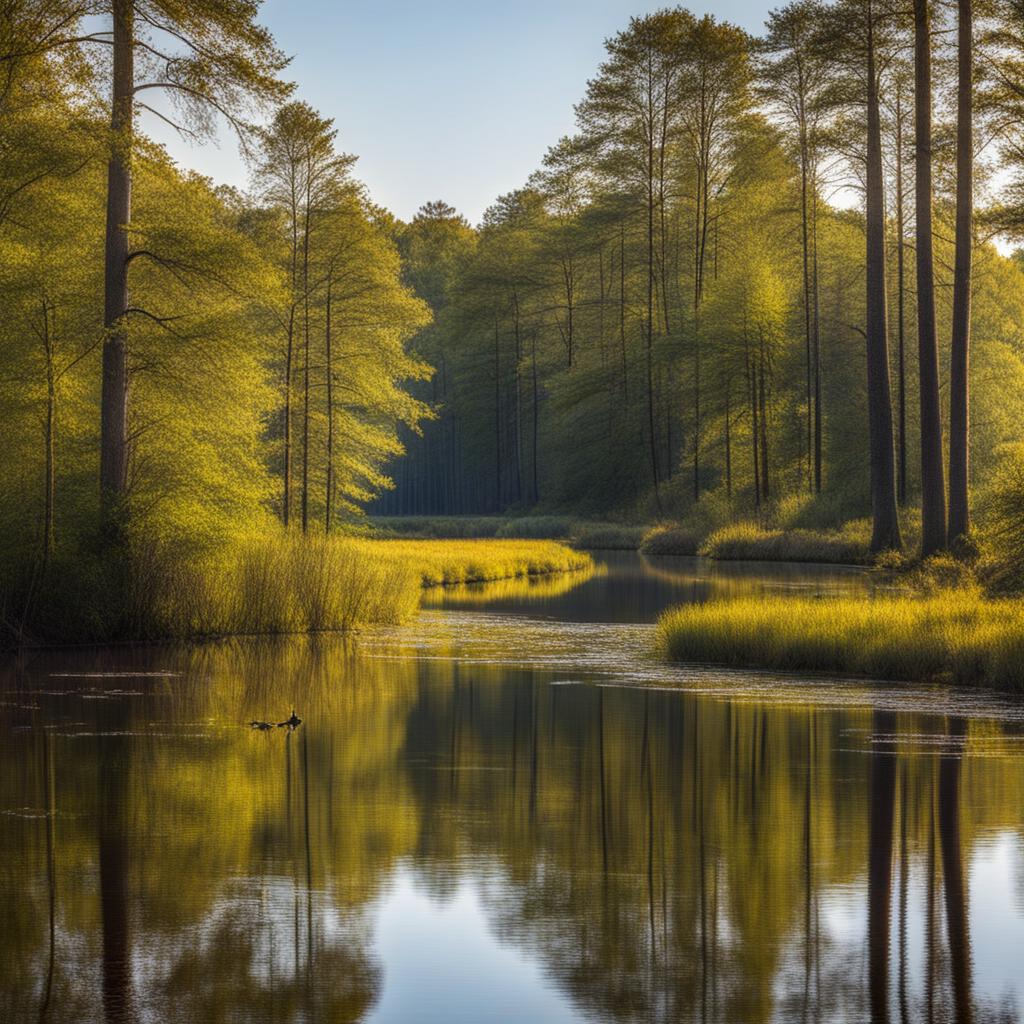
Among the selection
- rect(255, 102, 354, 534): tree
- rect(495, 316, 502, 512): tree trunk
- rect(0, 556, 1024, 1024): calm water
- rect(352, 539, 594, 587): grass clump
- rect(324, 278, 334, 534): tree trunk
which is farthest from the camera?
rect(495, 316, 502, 512): tree trunk

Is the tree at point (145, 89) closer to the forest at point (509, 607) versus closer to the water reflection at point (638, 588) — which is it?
the forest at point (509, 607)

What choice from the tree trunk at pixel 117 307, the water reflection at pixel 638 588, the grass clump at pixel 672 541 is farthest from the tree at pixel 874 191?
the tree trunk at pixel 117 307

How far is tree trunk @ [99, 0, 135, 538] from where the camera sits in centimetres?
2148

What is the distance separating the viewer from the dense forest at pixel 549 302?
21.6m

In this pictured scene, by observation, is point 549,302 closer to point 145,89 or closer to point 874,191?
point 874,191

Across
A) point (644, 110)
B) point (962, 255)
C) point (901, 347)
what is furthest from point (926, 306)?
point (644, 110)

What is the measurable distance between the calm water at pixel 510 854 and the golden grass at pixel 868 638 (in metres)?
1.31

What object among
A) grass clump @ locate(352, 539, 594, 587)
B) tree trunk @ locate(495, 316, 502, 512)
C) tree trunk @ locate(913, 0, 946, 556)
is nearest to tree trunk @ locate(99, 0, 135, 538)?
grass clump @ locate(352, 539, 594, 587)

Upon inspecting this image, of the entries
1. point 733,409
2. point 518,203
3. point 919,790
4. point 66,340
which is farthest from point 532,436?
point 919,790

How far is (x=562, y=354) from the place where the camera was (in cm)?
7312

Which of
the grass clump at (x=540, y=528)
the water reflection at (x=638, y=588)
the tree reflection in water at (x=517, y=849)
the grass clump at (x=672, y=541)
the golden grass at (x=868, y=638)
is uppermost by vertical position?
the grass clump at (x=540, y=528)

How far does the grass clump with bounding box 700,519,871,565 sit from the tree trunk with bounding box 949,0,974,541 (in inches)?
A: 367

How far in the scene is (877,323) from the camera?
33.6 meters

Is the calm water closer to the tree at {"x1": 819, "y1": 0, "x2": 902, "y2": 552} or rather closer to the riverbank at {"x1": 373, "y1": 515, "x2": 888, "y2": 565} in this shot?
the tree at {"x1": 819, "y1": 0, "x2": 902, "y2": 552}
